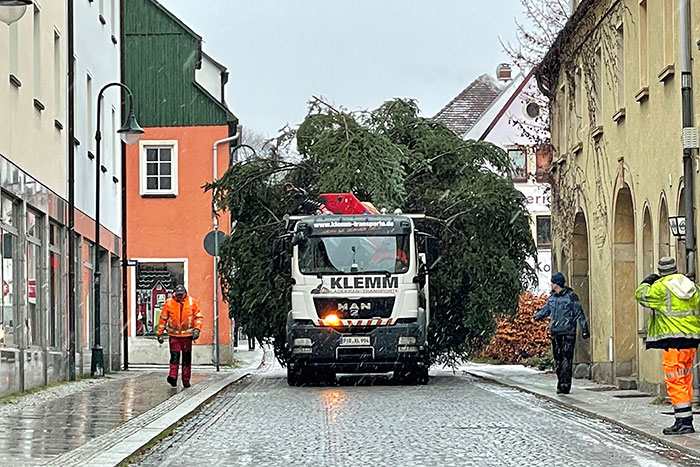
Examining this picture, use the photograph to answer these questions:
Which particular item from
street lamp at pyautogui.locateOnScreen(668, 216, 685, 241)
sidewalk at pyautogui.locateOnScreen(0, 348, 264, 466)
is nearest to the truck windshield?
sidewalk at pyautogui.locateOnScreen(0, 348, 264, 466)

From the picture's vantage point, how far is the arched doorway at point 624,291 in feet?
77.8

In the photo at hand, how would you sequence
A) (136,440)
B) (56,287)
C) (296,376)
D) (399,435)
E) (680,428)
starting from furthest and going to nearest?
(56,287) → (296,376) → (399,435) → (680,428) → (136,440)

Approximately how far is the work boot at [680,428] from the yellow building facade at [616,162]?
486cm

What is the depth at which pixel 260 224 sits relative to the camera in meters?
27.6

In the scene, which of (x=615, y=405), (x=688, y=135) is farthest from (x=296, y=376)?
(x=688, y=135)

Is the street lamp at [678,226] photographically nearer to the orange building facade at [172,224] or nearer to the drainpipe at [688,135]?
the drainpipe at [688,135]

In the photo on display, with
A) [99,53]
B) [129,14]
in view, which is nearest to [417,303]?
[99,53]

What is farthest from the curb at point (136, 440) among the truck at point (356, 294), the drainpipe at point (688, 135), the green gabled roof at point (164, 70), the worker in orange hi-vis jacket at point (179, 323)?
the green gabled roof at point (164, 70)

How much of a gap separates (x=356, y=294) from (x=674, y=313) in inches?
390

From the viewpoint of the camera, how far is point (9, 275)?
20188mm

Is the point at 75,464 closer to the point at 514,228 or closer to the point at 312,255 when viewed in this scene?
the point at 312,255

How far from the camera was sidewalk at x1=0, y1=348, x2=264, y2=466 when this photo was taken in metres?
11.9

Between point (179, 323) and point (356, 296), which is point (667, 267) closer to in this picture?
point (356, 296)

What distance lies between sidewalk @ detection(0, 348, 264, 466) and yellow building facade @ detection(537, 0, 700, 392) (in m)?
6.80
